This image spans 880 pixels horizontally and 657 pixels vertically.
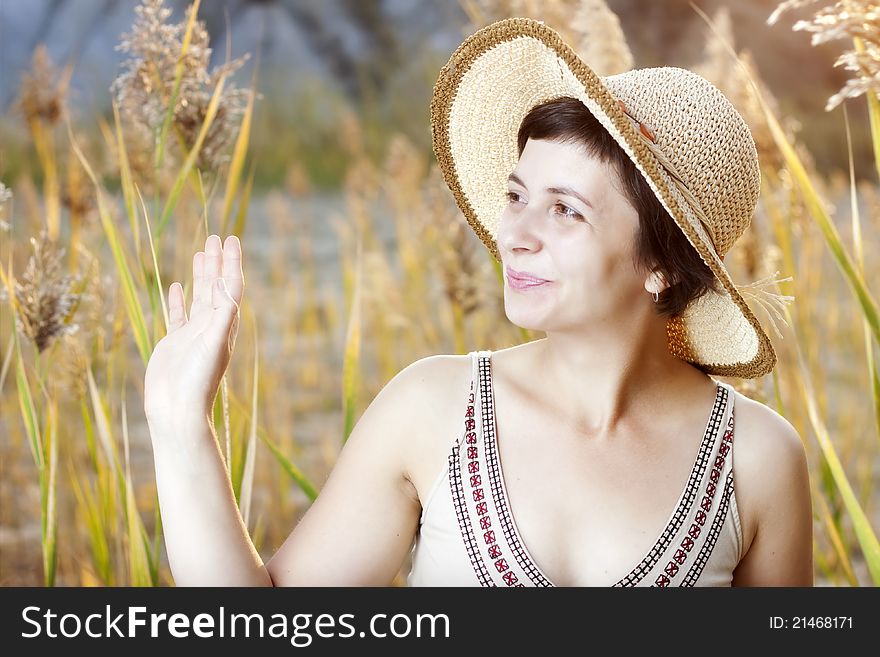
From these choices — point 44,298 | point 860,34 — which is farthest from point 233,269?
point 860,34

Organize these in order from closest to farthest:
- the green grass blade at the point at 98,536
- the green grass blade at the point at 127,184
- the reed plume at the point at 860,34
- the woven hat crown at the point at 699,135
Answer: the reed plume at the point at 860,34 → the woven hat crown at the point at 699,135 → the green grass blade at the point at 127,184 → the green grass blade at the point at 98,536

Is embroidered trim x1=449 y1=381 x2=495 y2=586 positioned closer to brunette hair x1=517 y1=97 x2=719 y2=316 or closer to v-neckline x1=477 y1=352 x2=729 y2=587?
v-neckline x1=477 y1=352 x2=729 y2=587

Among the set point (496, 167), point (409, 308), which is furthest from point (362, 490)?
point (409, 308)

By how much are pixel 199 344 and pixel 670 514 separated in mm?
525

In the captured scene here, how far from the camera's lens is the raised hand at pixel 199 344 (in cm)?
89

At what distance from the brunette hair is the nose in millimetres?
93

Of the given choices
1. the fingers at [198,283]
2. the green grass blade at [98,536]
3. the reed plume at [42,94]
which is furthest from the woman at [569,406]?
the reed plume at [42,94]

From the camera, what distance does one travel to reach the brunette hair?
38.8 inches

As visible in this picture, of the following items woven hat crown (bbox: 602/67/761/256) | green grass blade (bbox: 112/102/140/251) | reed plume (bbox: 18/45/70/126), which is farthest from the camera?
reed plume (bbox: 18/45/70/126)

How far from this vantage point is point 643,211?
99 cm

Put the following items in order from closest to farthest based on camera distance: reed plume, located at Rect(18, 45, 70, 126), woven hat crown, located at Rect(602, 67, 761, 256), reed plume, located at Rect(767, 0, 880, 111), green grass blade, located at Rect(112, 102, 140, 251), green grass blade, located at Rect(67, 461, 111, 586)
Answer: reed plume, located at Rect(767, 0, 880, 111)
woven hat crown, located at Rect(602, 67, 761, 256)
green grass blade, located at Rect(112, 102, 140, 251)
green grass blade, located at Rect(67, 461, 111, 586)
reed plume, located at Rect(18, 45, 70, 126)

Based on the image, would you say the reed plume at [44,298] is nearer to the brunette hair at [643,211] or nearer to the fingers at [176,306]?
the fingers at [176,306]

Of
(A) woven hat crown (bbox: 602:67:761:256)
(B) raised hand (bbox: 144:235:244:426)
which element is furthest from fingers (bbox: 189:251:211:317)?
(A) woven hat crown (bbox: 602:67:761:256)

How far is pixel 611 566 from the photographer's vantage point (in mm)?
1011
